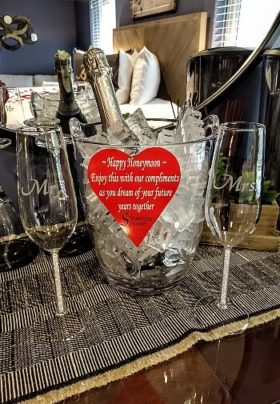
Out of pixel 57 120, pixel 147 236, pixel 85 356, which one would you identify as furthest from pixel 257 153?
pixel 57 120

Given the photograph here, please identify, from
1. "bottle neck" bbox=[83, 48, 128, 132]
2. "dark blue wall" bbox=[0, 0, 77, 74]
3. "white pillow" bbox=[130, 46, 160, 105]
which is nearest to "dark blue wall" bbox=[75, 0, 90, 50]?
"dark blue wall" bbox=[0, 0, 77, 74]

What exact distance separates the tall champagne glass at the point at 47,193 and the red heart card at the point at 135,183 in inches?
1.6

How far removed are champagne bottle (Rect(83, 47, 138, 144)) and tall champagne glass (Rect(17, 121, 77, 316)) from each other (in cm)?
9

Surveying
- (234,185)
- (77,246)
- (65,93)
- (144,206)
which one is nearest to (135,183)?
(144,206)

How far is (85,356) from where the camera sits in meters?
0.35

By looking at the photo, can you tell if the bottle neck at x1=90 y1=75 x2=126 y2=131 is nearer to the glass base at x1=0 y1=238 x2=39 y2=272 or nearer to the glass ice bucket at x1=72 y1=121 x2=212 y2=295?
the glass ice bucket at x1=72 y1=121 x2=212 y2=295

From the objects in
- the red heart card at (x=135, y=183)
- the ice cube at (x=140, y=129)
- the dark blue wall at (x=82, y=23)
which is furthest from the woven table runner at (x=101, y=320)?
the dark blue wall at (x=82, y=23)

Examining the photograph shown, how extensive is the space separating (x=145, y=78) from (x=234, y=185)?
17.1 inches

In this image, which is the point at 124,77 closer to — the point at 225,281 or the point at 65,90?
the point at 65,90

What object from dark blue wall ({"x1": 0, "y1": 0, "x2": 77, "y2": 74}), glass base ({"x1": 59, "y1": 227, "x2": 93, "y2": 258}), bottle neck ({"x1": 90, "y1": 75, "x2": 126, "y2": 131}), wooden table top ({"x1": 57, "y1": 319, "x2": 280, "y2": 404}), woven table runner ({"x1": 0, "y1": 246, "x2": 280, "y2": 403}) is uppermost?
dark blue wall ({"x1": 0, "y1": 0, "x2": 77, "y2": 74})

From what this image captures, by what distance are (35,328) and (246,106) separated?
2.22ft

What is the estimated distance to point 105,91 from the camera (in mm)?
474

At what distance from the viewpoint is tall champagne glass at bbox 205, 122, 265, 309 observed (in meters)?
0.41

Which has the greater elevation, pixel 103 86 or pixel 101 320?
pixel 103 86
